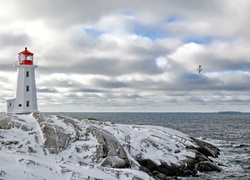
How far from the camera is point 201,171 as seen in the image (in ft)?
123

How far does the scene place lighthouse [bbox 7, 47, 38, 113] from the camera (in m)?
45.2

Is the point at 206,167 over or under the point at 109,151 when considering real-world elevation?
under

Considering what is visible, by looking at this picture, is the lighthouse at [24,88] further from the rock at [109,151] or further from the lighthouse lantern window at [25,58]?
the rock at [109,151]

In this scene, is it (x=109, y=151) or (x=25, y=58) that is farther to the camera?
(x=25, y=58)

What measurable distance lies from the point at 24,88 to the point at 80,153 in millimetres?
18837

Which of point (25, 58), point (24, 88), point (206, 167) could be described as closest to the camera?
point (206, 167)

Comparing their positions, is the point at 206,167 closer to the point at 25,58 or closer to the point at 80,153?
the point at 80,153

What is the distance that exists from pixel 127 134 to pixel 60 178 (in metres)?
15.8

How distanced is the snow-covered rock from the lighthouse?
Answer: 973cm

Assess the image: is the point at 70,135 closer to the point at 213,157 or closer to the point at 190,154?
the point at 190,154

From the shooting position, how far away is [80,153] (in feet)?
100

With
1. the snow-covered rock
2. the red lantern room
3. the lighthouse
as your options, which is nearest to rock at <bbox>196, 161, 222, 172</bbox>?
the snow-covered rock

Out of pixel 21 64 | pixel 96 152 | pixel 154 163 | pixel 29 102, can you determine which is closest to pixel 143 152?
pixel 154 163

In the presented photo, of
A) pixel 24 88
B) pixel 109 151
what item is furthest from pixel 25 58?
pixel 109 151
